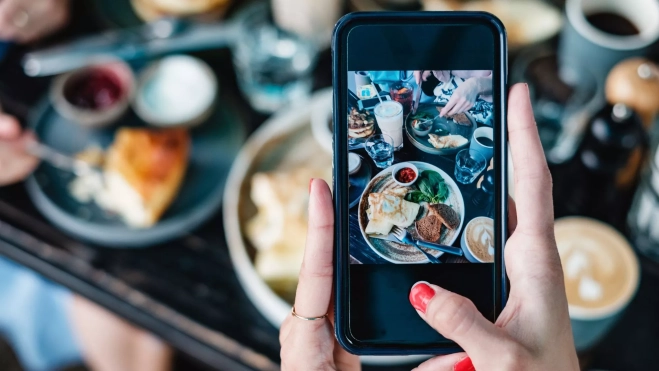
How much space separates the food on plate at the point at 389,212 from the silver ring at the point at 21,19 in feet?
2.09

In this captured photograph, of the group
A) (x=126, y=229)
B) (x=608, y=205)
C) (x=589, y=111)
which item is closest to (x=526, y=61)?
(x=589, y=111)

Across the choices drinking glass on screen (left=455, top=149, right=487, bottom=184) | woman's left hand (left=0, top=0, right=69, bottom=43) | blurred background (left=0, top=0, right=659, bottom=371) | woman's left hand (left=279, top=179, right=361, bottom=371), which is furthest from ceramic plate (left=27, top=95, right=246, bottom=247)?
drinking glass on screen (left=455, top=149, right=487, bottom=184)

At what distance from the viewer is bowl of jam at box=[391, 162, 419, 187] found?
481 millimetres

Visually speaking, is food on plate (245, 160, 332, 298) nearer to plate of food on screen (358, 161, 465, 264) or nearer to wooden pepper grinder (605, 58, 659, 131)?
plate of food on screen (358, 161, 465, 264)

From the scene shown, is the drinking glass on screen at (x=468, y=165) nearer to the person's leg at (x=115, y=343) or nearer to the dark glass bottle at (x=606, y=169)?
the dark glass bottle at (x=606, y=169)

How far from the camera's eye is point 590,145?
0.71 metres

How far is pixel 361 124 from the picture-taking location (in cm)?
48

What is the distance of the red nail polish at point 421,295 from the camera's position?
456 mm

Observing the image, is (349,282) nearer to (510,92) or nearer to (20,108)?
(510,92)

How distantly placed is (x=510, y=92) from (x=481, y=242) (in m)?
0.12

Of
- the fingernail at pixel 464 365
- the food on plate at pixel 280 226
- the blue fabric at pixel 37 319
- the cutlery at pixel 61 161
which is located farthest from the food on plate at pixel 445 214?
the blue fabric at pixel 37 319

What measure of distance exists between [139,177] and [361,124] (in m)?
0.39

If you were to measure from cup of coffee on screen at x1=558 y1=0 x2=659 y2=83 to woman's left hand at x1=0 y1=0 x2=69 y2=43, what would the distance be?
70 cm

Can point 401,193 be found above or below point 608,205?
above
